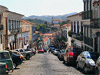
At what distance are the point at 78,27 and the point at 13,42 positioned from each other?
42.6ft

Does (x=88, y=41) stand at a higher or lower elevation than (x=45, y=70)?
higher

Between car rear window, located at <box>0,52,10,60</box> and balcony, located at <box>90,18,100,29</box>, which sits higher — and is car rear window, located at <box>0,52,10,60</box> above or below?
below

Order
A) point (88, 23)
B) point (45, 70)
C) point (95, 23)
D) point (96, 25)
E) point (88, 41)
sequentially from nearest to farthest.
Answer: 1. point (45, 70)
2. point (96, 25)
3. point (95, 23)
4. point (88, 23)
5. point (88, 41)

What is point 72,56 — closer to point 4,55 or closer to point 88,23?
point 4,55

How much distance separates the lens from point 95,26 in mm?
30078

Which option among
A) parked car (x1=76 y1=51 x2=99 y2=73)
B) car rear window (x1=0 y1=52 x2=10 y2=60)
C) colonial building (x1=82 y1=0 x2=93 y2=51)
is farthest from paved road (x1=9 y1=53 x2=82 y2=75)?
colonial building (x1=82 y1=0 x2=93 y2=51)

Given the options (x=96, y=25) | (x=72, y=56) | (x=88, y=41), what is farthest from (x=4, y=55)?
(x=88, y=41)

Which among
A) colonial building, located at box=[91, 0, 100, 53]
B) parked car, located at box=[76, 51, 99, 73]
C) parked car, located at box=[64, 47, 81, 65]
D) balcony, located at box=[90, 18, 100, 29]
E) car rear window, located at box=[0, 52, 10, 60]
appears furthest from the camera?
colonial building, located at box=[91, 0, 100, 53]

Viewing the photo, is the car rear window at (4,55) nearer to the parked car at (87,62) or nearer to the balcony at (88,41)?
the parked car at (87,62)

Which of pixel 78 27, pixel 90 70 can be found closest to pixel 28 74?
pixel 90 70

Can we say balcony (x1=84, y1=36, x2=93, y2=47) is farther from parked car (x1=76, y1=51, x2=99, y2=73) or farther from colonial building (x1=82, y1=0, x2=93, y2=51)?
parked car (x1=76, y1=51, x2=99, y2=73)

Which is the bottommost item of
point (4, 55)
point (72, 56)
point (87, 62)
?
point (72, 56)

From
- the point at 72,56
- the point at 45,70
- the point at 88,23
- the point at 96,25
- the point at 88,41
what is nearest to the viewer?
the point at 45,70

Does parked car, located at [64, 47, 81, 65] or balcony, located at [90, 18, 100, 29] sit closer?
parked car, located at [64, 47, 81, 65]
